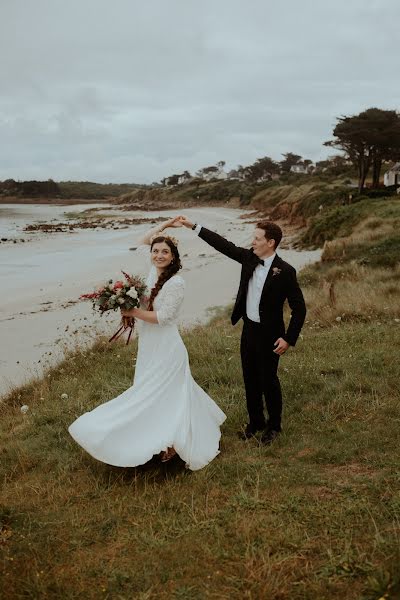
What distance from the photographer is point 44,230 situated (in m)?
48.8

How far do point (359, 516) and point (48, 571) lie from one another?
7.04ft

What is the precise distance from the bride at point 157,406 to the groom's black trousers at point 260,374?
0.73 meters

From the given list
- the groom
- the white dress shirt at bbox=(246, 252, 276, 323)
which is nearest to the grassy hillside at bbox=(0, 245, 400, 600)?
the groom

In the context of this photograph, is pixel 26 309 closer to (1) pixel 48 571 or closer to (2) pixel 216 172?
(1) pixel 48 571

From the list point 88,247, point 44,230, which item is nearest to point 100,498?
point 88,247

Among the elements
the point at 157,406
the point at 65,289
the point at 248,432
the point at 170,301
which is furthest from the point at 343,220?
the point at 157,406

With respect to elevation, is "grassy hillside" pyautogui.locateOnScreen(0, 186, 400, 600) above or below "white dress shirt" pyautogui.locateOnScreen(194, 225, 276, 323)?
below

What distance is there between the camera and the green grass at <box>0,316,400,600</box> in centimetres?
323

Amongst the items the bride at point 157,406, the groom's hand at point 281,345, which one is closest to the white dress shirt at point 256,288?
the groom's hand at point 281,345

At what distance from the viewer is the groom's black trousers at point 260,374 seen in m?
5.35

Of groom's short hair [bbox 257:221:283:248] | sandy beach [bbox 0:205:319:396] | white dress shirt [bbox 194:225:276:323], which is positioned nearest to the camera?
groom's short hair [bbox 257:221:283:248]

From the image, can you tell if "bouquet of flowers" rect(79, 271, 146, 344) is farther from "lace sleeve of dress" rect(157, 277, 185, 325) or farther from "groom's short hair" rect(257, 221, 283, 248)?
"groom's short hair" rect(257, 221, 283, 248)

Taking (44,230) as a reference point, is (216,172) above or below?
above

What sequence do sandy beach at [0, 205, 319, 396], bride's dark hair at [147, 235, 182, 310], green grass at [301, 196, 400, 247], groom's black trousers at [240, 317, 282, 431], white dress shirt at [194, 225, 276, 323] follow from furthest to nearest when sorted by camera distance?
green grass at [301, 196, 400, 247] → sandy beach at [0, 205, 319, 396] → groom's black trousers at [240, 317, 282, 431] → white dress shirt at [194, 225, 276, 323] → bride's dark hair at [147, 235, 182, 310]
